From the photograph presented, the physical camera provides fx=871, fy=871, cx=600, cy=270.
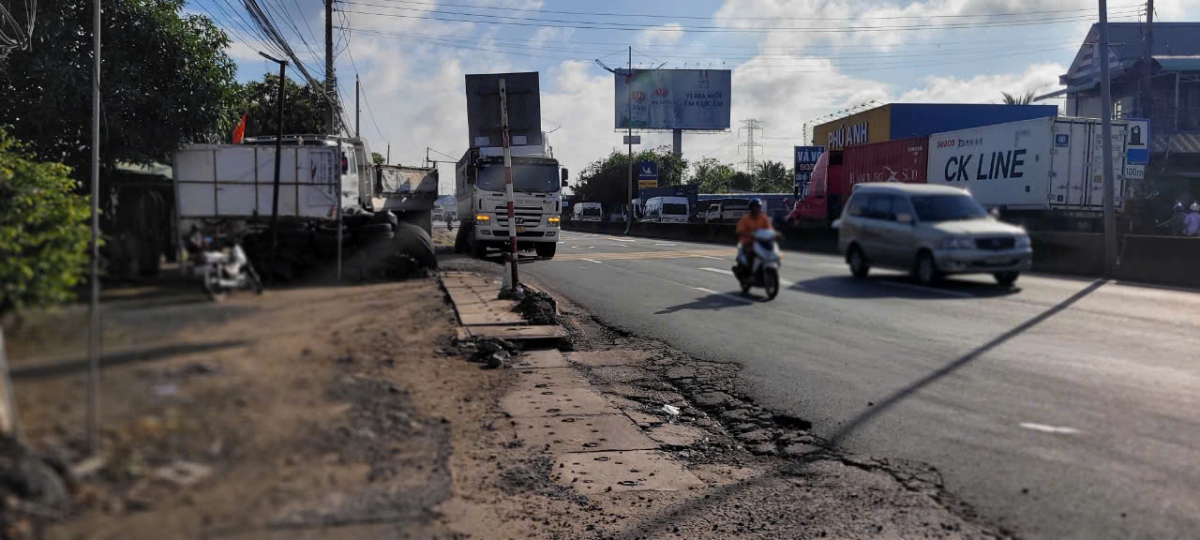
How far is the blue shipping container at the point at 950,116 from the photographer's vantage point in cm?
323

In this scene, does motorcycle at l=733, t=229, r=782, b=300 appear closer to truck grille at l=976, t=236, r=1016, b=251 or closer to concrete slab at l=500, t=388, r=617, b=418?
truck grille at l=976, t=236, r=1016, b=251

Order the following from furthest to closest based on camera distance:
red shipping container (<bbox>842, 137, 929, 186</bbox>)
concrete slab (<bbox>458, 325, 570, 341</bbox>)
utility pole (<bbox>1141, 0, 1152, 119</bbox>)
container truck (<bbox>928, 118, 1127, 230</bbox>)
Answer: concrete slab (<bbox>458, 325, 570, 341</bbox>)
utility pole (<bbox>1141, 0, 1152, 119</bbox>)
red shipping container (<bbox>842, 137, 929, 186</bbox>)
container truck (<bbox>928, 118, 1127, 230</bbox>)

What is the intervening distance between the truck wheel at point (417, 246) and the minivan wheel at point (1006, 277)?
2.48m

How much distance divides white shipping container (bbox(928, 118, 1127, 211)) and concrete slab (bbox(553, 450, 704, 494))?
3214 millimetres

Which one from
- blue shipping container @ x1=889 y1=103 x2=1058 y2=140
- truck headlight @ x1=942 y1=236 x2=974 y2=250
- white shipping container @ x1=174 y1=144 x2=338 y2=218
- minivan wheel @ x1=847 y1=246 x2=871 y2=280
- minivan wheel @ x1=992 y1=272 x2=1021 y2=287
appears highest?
blue shipping container @ x1=889 y1=103 x2=1058 y2=140

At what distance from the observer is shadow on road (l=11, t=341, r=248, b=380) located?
84 centimetres

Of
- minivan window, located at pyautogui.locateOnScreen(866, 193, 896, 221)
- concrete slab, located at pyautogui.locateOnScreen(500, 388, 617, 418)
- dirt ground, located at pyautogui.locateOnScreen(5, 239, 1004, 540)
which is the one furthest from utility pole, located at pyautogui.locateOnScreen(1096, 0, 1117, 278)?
concrete slab, located at pyautogui.locateOnScreen(500, 388, 617, 418)

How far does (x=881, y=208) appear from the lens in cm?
281

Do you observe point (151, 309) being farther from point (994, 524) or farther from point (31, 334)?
point (994, 524)

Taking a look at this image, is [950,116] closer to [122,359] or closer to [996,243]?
[996,243]

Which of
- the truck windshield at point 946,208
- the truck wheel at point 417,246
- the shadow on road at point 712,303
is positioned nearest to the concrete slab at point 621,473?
the truck windshield at point 946,208

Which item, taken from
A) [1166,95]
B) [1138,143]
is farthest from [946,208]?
[1166,95]

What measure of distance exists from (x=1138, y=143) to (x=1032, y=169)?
1.90 ft

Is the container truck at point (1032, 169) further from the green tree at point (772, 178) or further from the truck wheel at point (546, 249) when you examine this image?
the truck wheel at point (546, 249)
